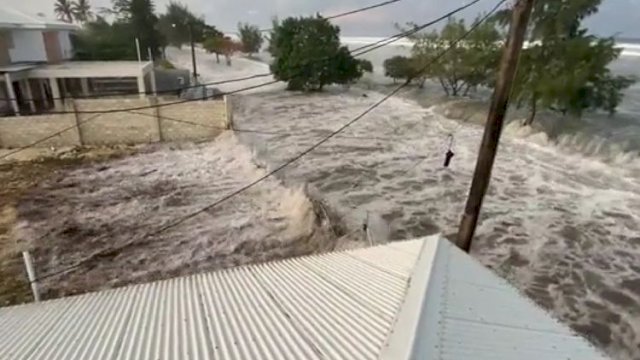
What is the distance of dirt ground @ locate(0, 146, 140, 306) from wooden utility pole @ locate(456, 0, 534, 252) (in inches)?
287

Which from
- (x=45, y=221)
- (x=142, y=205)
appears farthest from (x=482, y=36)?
(x=45, y=221)

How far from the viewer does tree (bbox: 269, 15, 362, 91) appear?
30578 millimetres

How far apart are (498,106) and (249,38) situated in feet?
199

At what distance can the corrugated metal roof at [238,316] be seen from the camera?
2736mm

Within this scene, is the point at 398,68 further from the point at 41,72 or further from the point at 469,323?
the point at 469,323

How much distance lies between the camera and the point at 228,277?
4.72 meters

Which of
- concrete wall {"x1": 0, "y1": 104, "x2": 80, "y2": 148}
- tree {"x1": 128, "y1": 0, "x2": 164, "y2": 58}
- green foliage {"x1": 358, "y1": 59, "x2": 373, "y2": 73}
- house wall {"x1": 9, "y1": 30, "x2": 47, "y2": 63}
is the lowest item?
concrete wall {"x1": 0, "y1": 104, "x2": 80, "y2": 148}

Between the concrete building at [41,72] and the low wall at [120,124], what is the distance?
6.47 ft

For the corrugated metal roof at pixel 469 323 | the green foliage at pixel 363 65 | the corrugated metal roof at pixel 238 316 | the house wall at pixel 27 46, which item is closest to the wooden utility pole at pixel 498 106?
the corrugated metal roof at pixel 238 316

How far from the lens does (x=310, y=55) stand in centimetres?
3038

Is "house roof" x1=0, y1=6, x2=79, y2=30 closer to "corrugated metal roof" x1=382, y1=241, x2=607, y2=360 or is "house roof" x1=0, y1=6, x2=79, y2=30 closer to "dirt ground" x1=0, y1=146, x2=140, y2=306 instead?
"dirt ground" x1=0, y1=146, x2=140, y2=306

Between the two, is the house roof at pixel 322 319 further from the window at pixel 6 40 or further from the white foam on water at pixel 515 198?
the window at pixel 6 40

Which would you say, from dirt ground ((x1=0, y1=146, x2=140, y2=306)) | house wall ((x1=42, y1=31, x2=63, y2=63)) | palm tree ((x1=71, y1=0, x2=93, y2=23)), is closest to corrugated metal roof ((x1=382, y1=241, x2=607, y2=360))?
dirt ground ((x1=0, y1=146, x2=140, y2=306))

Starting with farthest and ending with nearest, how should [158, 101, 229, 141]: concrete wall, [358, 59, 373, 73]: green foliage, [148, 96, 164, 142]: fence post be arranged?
[358, 59, 373, 73]: green foliage < [158, 101, 229, 141]: concrete wall < [148, 96, 164, 142]: fence post
